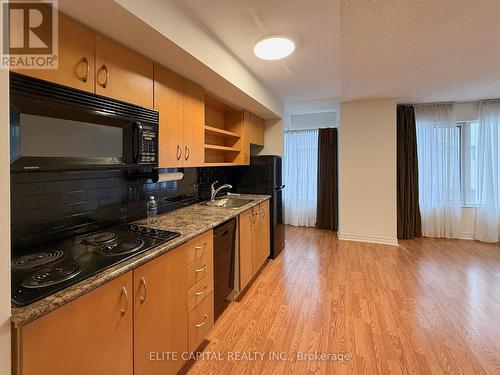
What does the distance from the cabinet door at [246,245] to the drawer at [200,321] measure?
60 centimetres

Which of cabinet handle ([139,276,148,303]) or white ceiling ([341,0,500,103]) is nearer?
cabinet handle ([139,276,148,303])

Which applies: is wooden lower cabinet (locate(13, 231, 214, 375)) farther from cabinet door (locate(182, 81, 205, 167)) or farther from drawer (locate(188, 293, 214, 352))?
cabinet door (locate(182, 81, 205, 167))

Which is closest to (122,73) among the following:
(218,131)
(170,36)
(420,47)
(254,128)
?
(170,36)

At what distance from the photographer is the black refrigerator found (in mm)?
3393

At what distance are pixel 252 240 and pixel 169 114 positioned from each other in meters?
1.55

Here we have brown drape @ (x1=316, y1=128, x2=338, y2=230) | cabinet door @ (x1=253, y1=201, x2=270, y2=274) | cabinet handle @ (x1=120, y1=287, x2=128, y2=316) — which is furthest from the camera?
brown drape @ (x1=316, y1=128, x2=338, y2=230)

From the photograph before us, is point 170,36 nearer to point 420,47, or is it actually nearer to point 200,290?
point 200,290

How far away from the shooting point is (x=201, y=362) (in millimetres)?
1656

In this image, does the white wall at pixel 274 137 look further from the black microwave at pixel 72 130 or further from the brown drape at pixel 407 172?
the black microwave at pixel 72 130

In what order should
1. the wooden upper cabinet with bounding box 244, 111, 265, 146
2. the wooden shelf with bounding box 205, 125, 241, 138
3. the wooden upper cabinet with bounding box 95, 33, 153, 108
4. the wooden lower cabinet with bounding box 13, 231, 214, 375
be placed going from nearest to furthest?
the wooden lower cabinet with bounding box 13, 231, 214, 375 < the wooden upper cabinet with bounding box 95, 33, 153, 108 < the wooden shelf with bounding box 205, 125, 241, 138 < the wooden upper cabinet with bounding box 244, 111, 265, 146

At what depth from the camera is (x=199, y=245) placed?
1.66 m

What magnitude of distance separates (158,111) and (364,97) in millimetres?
3391

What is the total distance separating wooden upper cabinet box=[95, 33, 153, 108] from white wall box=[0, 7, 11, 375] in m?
0.66

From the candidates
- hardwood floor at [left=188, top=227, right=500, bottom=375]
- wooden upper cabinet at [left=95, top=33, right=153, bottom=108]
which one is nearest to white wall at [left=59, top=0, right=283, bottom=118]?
wooden upper cabinet at [left=95, top=33, right=153, bottom=108]
